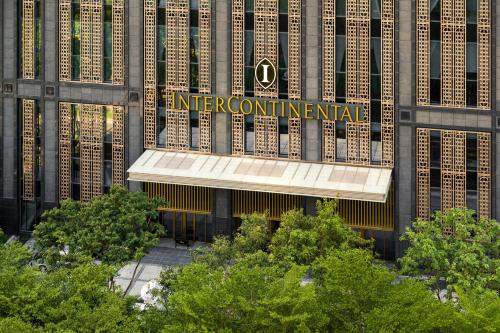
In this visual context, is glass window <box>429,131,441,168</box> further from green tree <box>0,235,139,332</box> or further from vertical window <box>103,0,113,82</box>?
green tree <box>0,235,139,332</box>

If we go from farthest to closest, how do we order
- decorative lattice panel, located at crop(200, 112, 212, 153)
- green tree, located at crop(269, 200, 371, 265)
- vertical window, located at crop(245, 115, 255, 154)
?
decorative lattice panel, located at crop(200, 112, 212, 153)
vertical window, located at crop(245, 115, 255, 154)
green tree, located at crop(269, 200, 371, 265)

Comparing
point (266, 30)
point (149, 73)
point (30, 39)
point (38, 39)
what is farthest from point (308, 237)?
point (30, 39)

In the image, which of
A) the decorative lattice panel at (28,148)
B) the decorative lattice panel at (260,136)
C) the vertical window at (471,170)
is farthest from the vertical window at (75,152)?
the vertical window at (471,170)

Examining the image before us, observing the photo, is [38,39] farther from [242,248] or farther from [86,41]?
[242,248]

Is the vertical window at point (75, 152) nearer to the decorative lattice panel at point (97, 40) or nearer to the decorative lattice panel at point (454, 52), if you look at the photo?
the decorative lattice panel at point (97, 40)

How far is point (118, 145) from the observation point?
284 feet

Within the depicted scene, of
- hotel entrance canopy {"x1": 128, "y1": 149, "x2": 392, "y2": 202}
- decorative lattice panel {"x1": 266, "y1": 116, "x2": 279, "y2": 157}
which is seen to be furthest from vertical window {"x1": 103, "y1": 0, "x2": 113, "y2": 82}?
decorative lattice panel {"x1": 266, "y1": 116, "x2": 279, "y2": 157}

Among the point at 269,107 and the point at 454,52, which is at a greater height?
the point at 454,52

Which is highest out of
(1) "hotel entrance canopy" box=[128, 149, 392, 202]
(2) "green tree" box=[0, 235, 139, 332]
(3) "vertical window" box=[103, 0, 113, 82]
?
(3) "vertical window" box=[103, 0, 113, 82]

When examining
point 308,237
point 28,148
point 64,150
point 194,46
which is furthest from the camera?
point 28,148

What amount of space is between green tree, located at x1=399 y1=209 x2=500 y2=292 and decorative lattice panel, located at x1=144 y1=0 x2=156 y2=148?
21.4m

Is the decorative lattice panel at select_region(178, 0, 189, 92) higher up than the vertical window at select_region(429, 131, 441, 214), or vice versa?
the decorative lattice panel at select_region(178, 0, 189, 92)

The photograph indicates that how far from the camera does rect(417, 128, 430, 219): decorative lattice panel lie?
266 ft

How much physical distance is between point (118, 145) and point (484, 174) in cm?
2483
